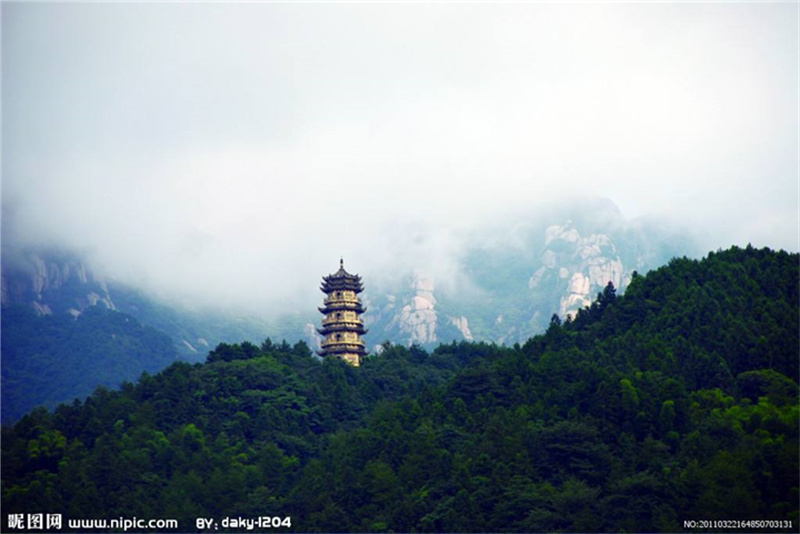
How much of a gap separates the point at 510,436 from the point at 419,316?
2911 inches

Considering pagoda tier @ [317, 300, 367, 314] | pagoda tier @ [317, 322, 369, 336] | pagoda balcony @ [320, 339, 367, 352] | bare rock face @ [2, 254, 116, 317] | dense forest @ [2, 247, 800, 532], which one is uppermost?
bare rock face @ [2, 254, 116, 317]

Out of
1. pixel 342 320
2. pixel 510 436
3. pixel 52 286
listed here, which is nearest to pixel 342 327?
pixel 342 320

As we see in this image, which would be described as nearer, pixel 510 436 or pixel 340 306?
pixel 510 436

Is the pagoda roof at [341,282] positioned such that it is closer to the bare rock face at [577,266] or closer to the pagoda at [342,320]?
Result: the pagoda at [342,320]

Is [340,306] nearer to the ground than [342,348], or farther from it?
farther from it

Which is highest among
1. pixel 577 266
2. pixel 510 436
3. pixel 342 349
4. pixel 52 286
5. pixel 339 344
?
pixel 577 266

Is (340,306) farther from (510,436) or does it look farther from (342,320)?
(510,436)

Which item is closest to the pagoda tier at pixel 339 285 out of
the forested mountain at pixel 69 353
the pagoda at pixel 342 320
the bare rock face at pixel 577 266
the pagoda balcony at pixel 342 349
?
the pagoda at pixel 342 320

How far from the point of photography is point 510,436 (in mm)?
64812

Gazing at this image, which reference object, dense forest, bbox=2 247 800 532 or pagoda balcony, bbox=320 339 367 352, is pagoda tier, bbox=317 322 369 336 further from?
dense forest, bbox=2 247 800 532

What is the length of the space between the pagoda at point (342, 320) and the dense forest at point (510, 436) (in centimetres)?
1005

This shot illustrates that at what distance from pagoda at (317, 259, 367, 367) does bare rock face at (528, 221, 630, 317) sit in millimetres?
39019

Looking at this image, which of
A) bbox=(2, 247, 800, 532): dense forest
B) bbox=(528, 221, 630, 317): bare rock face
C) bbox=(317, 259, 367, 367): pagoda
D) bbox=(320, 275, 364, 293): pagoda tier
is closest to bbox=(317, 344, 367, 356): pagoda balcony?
bbox=(317, 259, 367, 367): pagoda

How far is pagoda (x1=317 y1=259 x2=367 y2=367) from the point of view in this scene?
320 feet
